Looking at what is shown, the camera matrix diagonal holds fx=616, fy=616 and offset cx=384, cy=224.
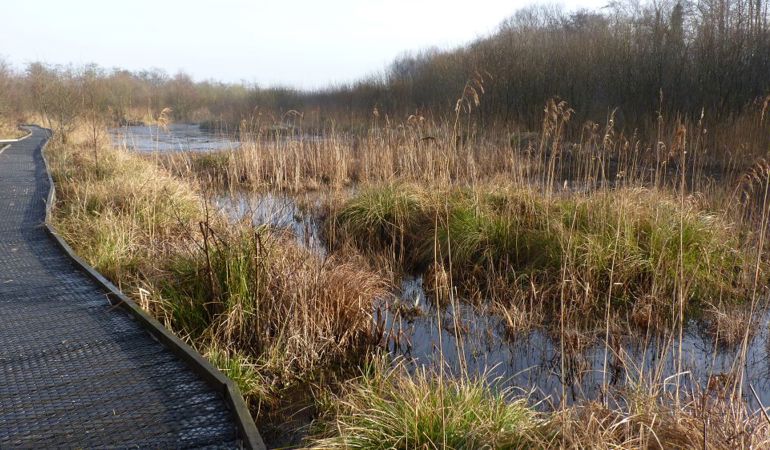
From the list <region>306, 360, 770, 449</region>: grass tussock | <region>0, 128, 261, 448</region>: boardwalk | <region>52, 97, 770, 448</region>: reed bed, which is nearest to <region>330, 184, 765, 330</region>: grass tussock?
<region>52, 97, 770, 448</region>: reed bed

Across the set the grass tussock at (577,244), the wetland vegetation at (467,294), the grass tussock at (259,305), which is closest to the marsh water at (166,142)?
the wetland vegetation at (467,294)

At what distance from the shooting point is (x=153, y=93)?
110ft

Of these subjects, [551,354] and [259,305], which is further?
[551,354]

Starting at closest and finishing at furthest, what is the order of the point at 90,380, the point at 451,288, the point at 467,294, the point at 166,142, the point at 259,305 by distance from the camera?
the point at 90,380
the point at 451,288
the point at 259,305
the point at 467,294
the point at 166,142

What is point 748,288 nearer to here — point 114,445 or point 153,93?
point 114,445

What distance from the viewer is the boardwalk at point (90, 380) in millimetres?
2262

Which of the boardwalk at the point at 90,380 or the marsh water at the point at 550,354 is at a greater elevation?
the boardwalk at the point at 90,380

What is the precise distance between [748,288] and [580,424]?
292 centimetres

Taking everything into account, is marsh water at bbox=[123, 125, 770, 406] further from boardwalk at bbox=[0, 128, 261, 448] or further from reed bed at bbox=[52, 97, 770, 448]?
boardwalk at bbox=[0, 128, 261, 448]

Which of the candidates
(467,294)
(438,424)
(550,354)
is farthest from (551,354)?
(438,424)

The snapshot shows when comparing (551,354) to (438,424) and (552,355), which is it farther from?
(438,424)

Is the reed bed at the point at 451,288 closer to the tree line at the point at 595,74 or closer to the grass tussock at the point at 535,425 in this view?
the grass tussock at the point at 535,425

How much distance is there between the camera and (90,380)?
8.76 feet

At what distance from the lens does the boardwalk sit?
2262 millimetres
